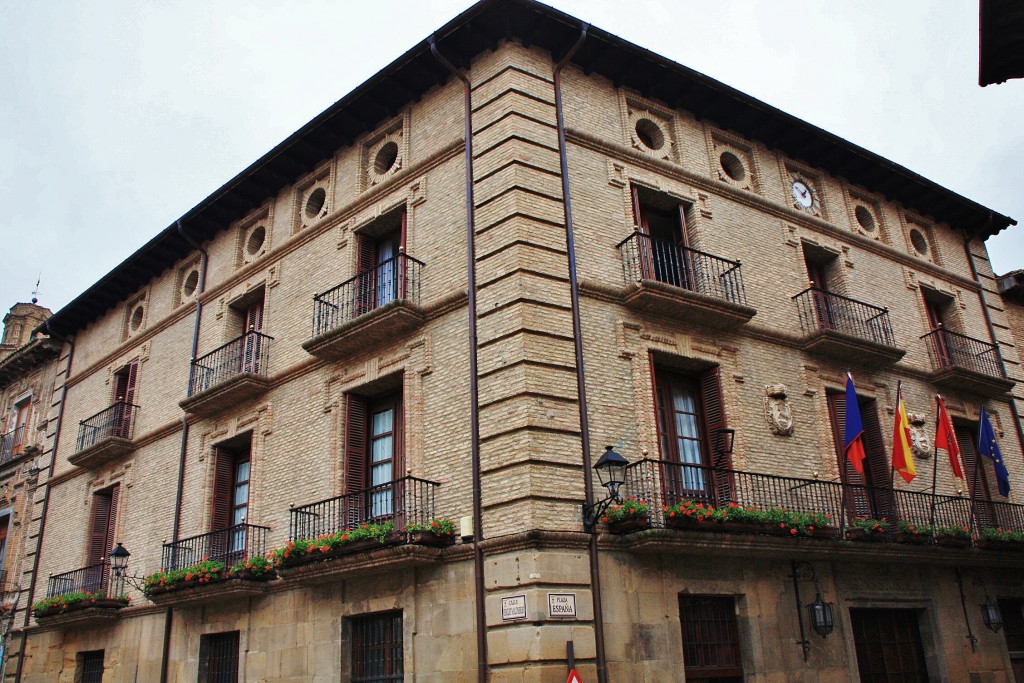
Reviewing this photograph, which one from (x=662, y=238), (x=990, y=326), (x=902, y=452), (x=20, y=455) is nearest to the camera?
(x=902, y=452)

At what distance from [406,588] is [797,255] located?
31.8ft

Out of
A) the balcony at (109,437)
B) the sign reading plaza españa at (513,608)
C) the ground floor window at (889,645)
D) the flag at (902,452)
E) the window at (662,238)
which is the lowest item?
the ground floor window at (889,645)

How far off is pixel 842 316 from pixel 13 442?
23.2 metres

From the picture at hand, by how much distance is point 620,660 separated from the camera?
10641 millimetres

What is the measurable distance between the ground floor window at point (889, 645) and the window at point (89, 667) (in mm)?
14890

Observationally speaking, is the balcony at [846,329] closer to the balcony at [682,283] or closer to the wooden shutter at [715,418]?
the balcony at [682,283]

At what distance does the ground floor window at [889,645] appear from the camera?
44.5 ft

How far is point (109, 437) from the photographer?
19.3 metres

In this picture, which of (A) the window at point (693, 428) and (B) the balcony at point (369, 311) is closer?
(A) the window at point (693, 428)

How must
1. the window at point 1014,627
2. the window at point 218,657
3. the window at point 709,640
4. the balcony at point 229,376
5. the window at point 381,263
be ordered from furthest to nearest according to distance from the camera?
1. the balcony at point 229,376
2. the window at point 1014,627
3. the window at point 218,657
4. the window at point 381,263
5. the window at point 709,640

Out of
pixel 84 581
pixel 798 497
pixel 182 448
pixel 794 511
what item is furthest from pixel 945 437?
pixel 84 581

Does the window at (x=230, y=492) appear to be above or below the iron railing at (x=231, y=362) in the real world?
below

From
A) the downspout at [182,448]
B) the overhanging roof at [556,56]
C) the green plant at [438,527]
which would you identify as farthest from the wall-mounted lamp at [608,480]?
the downspout at [182,448]

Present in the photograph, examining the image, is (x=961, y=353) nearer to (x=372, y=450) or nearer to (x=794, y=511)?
(x=794, y=511)
